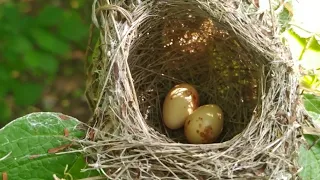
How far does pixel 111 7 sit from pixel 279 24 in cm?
33

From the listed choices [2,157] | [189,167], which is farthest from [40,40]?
[189,167]

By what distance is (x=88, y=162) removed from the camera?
108 centimetres

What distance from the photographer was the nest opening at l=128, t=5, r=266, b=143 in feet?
4.19

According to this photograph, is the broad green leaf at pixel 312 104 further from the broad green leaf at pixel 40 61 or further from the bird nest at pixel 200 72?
the broad green leaf at pixel 40 61

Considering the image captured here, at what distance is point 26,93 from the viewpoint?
245 centimetres

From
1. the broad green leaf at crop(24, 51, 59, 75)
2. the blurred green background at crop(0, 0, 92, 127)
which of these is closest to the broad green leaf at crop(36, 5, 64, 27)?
the blurred green background at crop(0, 0, 92, 127)

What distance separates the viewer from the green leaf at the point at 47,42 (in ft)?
7.42

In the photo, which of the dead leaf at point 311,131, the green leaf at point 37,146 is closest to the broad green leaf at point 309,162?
the dead leaf at point 311,131

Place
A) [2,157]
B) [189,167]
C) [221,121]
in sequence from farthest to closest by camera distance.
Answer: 1. [221,121]
2. [2,157]
3. [189,167]

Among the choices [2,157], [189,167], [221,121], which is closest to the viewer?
[189,167]

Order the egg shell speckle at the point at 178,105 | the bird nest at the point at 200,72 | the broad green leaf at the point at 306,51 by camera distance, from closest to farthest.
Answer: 1. the bird nest at the point at 200,72
2. the broad green leaf at the point at 306,51
3. the egg shell speckle at the point at 178,105

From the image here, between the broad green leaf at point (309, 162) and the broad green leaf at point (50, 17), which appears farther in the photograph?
the broad green leaf at point (50, 17)

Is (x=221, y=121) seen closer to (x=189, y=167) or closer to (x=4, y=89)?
(x=189, y=167)

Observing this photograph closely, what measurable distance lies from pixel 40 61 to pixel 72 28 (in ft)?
0.65
